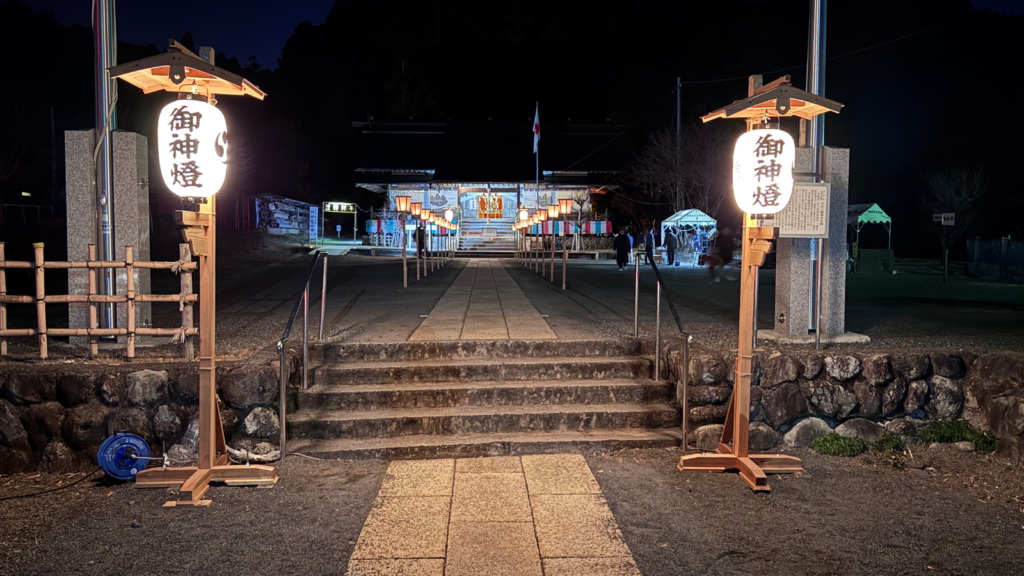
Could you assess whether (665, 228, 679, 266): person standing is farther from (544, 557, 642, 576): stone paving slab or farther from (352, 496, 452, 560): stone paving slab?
(544, 557, 642, 576): stone paving slab

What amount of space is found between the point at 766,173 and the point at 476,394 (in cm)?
328

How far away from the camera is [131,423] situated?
5.19 meters

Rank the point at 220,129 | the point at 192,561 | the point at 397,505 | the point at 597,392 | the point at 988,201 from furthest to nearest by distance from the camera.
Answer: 1. the point at 988,201
2. the point at 597,392
3. the point at 220,129
4. the point at 397,505
5. the point at 192,561

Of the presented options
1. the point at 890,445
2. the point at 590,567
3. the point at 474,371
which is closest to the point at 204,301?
the point at 474,371

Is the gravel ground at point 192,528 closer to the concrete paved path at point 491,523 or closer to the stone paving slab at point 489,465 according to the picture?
the concrete paved path at point 491,523

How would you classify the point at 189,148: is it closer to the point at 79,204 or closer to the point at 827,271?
the point at 79,204

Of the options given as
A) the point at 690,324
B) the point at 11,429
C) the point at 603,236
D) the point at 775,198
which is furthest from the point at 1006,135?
the point at 11,429

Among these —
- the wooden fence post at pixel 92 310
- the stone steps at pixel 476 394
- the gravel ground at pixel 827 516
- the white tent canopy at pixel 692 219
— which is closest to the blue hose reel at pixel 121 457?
the stone steps at pixel 476 394

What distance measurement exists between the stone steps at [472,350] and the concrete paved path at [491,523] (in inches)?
59.9

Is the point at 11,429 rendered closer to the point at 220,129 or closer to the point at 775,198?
the point at 220,129

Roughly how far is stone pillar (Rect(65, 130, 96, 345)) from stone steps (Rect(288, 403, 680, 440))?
120 inches

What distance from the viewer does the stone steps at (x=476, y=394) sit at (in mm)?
5668

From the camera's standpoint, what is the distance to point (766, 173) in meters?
4.71

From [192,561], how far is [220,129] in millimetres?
3077
